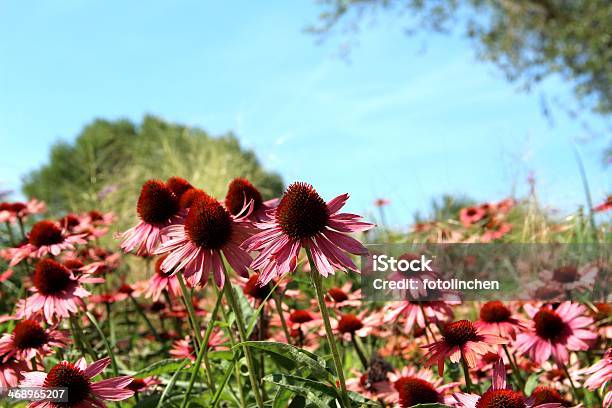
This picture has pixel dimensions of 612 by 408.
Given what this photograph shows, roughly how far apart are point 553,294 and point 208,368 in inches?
38.6

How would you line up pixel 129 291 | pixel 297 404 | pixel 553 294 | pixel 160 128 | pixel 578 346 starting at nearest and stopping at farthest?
pixel 297 404, pixel 578 346, pixel 553 294, pixel 129 291, pixel 160 128

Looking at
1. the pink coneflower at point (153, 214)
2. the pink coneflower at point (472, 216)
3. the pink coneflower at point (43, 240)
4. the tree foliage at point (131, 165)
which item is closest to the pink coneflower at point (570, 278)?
the pink coneflower at point (153, 214)

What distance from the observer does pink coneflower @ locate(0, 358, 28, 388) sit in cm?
132

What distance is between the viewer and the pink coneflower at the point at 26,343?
1.34 metres

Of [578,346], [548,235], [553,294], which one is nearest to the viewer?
[578,346]

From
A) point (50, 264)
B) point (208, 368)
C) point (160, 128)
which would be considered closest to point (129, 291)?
point (50, 264)

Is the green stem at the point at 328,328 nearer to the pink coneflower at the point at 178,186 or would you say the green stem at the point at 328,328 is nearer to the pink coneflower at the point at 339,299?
the pink coneflower at the point at 178,186

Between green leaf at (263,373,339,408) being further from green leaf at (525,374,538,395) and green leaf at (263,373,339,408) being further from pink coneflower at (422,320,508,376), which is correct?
green leaf at (525,374,538,395)

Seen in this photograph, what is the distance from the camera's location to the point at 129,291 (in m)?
2.33

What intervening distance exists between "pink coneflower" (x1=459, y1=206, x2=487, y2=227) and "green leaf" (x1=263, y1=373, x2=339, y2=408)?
2.49 meters

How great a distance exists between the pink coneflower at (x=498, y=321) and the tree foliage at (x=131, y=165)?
2972mm

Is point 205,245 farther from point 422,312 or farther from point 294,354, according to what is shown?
point 422,312

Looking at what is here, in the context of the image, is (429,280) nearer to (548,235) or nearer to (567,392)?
(567,392)

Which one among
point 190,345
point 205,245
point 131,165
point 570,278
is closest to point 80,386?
point 205,245
